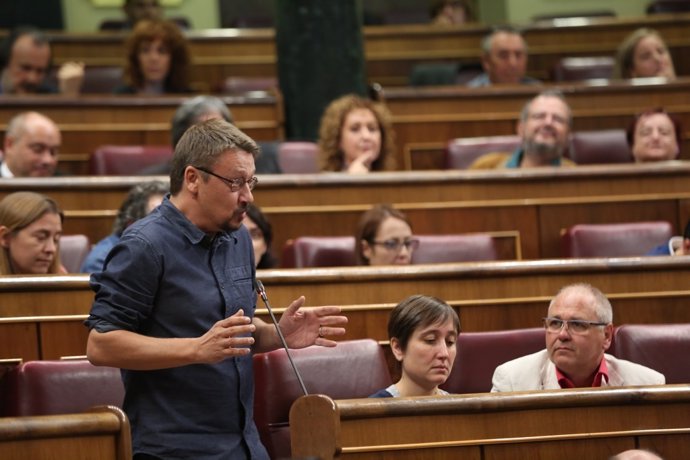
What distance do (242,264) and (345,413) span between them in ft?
0.57

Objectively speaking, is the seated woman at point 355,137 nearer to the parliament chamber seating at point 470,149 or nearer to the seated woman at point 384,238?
the parliament chamber seating at point 470,149

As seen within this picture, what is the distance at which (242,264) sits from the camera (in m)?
1.19

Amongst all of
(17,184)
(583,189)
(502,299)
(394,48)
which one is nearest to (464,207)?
(583,189)

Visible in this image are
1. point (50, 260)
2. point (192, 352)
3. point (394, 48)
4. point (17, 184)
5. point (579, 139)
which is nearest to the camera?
point (192, 352)

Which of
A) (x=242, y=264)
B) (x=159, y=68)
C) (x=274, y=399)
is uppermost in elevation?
(x=159, y=68)

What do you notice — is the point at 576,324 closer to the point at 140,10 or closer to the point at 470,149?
the point at 470,149

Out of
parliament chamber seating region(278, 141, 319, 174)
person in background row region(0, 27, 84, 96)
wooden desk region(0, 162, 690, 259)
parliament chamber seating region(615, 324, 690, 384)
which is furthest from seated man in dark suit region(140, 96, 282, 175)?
parliament chamber seating region(615, 324, 690, 384)

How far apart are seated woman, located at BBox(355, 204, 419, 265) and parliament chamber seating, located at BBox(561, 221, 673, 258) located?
30cm

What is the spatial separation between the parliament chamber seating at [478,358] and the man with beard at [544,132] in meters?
0.75

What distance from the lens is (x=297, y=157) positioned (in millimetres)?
2393

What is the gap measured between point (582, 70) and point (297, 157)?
3.50 ft

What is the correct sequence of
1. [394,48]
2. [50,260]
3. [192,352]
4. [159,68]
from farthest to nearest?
[394,48] < [159,68] < [50,260] < [192,352]

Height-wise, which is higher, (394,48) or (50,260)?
(394,48)

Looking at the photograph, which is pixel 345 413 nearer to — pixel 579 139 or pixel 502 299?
pixel 502 299
